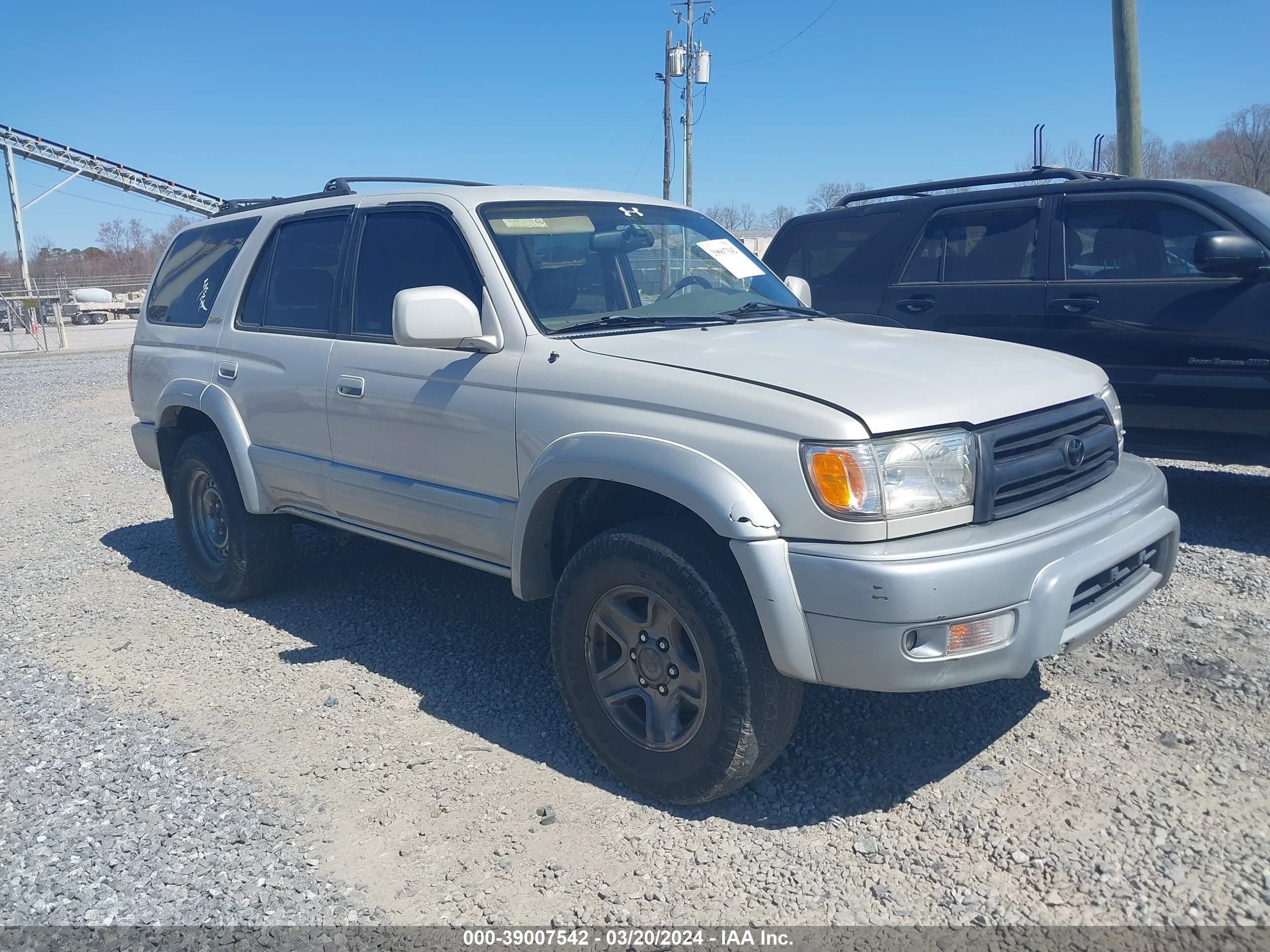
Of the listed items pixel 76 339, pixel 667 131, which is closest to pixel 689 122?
pixel 667 131

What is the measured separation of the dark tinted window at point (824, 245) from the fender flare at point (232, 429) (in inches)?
149

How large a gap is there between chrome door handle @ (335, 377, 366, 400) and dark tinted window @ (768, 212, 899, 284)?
3688mm

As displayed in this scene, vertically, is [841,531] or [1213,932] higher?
[841,531]

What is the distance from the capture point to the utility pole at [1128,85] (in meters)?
10.1

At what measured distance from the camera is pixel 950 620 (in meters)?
2.72

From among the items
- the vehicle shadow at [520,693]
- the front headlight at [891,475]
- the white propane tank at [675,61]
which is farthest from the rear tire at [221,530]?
the white propane tank at [675,61]

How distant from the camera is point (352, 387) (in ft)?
14.0

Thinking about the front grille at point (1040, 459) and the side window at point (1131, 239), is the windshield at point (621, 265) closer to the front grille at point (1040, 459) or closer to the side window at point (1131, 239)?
the front grille at point (1040, 459)

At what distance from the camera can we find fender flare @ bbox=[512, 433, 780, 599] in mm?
2865

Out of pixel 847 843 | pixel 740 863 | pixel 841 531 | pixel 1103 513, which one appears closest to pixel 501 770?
pixel 740 863

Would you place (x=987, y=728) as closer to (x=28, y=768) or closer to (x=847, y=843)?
(x=847, y=843)

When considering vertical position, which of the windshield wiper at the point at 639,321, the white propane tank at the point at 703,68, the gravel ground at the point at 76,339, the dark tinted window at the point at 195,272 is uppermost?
the white propane tank at the point at 703,68

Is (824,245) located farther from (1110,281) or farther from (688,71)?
(688,71)

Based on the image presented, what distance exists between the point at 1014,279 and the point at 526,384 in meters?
3.95
